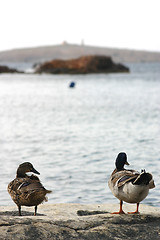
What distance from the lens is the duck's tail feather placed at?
4.41 meters

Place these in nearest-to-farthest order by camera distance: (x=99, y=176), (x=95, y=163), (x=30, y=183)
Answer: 1. (x=30, y=183)
2. (x=99, y=176)
3. (x=95, y=163)

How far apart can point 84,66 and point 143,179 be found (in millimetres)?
92190

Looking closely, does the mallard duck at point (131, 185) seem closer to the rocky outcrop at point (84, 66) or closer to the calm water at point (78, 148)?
the calm water at point (78, 148)

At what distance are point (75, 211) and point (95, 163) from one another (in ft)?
15.0

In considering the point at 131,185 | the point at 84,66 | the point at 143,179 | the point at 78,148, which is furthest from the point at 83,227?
the point at 84,66

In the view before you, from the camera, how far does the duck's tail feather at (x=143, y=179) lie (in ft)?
14.5

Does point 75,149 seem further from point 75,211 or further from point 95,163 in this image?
point 75,211

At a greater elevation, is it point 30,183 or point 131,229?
point 30,183

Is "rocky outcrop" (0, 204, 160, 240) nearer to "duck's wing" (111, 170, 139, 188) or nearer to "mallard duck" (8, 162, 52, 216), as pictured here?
"mallard duck" (8, 162, 52, 216)

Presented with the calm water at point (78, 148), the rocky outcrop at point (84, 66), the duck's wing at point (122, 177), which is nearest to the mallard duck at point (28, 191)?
the duck's wing at point (122, 177)

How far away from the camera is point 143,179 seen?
14.8ft

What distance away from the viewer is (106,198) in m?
8.16

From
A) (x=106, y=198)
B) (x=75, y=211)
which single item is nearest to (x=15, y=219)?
(x=75, y=211)

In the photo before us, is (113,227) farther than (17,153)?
No
